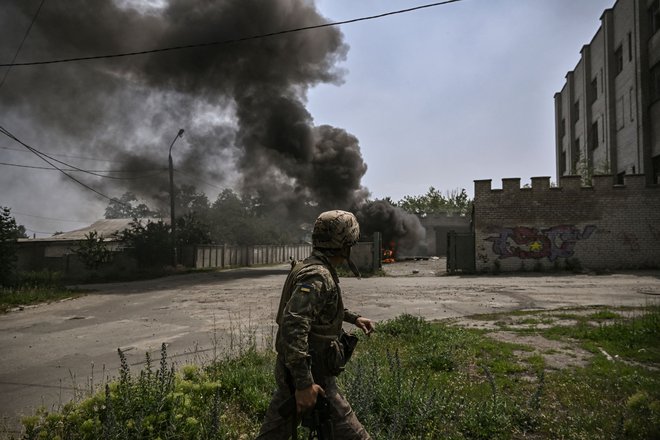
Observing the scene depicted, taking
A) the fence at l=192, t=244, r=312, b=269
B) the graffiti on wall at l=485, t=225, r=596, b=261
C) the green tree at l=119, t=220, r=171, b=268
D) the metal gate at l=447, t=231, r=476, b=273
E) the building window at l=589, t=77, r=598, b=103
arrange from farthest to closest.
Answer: the fence at l=192, t=244, r=312, b=269, the building window at l=589, t=77, r=598, b=103, the green tree at l=119, t=220, r=171, b=268, the metal gate at l=447, t=231, r=476, b=273, the graffiti on wall at l=485, t=225, r=596, b=261

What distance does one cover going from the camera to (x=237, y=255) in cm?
3031

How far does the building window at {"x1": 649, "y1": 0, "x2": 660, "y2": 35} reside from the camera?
61.0 feet

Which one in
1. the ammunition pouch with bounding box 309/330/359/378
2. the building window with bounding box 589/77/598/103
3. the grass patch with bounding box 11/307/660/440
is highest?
the building window with bounding box 589/77/598/103

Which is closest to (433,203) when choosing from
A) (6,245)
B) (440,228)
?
(440,228)

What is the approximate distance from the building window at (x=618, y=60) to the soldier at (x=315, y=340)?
1034 inches

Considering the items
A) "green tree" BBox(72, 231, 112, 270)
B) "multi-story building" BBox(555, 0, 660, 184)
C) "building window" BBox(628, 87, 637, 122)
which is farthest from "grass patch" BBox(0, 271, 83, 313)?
"building window" BBox(628, 87, 637, 122)

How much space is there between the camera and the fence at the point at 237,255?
2628cm

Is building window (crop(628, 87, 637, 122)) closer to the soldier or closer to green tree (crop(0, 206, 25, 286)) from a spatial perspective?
the soldier

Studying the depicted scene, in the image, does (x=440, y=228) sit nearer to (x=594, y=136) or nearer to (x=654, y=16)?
(x=594, y=136)

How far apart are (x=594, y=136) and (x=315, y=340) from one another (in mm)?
28803

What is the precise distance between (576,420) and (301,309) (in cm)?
231

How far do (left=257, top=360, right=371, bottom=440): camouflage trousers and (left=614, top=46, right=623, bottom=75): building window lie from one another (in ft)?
87.3

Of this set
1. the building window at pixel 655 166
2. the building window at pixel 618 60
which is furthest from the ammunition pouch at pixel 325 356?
the building window at pixel 618 60

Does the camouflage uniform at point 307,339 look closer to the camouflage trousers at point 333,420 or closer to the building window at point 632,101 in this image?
the camouflage trousers at point 333,420
